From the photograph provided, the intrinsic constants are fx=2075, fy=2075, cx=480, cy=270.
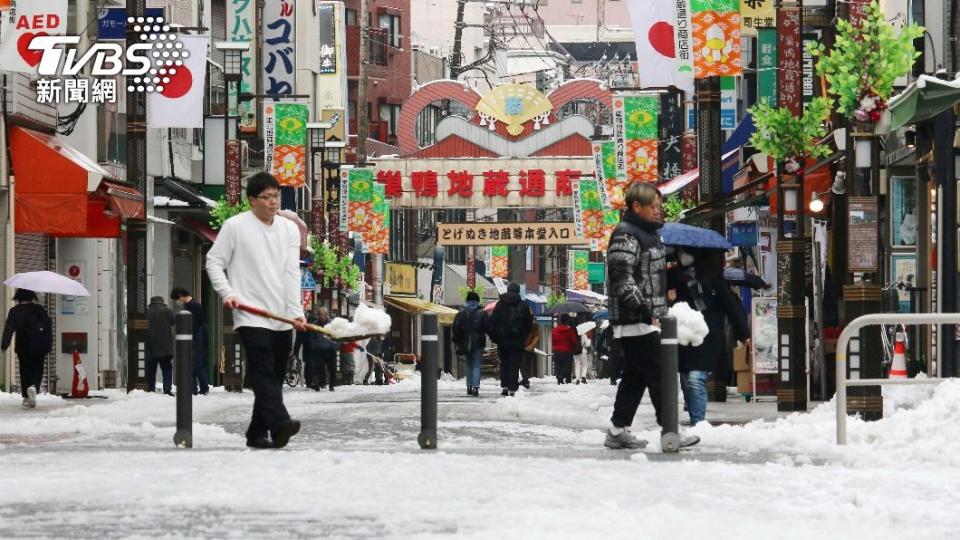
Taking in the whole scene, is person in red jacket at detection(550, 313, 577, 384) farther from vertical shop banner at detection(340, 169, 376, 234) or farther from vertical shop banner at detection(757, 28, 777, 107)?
vertical shop banner at detection(757, 28, 777, 107)

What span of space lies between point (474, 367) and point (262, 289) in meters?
20.6

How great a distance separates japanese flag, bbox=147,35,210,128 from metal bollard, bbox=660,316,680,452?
22011mm

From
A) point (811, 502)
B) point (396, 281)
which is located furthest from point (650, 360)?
point (396, 281)

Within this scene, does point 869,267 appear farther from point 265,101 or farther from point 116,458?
point 265,101

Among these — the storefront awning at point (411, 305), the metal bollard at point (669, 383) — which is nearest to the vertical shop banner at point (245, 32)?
the storefront awning at point (411, 305)

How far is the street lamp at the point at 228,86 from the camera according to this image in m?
43.4

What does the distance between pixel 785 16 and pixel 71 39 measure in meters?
10.7

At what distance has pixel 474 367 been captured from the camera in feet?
113

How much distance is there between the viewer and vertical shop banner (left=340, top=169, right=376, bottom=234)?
2370 inches

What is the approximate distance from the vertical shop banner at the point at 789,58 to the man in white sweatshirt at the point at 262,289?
11.8 metres

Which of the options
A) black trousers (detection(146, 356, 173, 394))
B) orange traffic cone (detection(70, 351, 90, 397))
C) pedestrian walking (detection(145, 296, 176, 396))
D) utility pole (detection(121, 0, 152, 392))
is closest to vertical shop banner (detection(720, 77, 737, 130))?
pedestrian walking (detection(145, 296, 176, 396))

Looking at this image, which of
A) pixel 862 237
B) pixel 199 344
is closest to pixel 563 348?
pixel 199 344

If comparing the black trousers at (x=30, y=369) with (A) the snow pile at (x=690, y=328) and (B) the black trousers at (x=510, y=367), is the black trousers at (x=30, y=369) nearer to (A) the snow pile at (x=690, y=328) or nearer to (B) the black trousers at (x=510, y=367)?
(B) the black trousers at (x=510, y=367)

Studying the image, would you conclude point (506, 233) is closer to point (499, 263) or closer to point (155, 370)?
point (499, 263)
